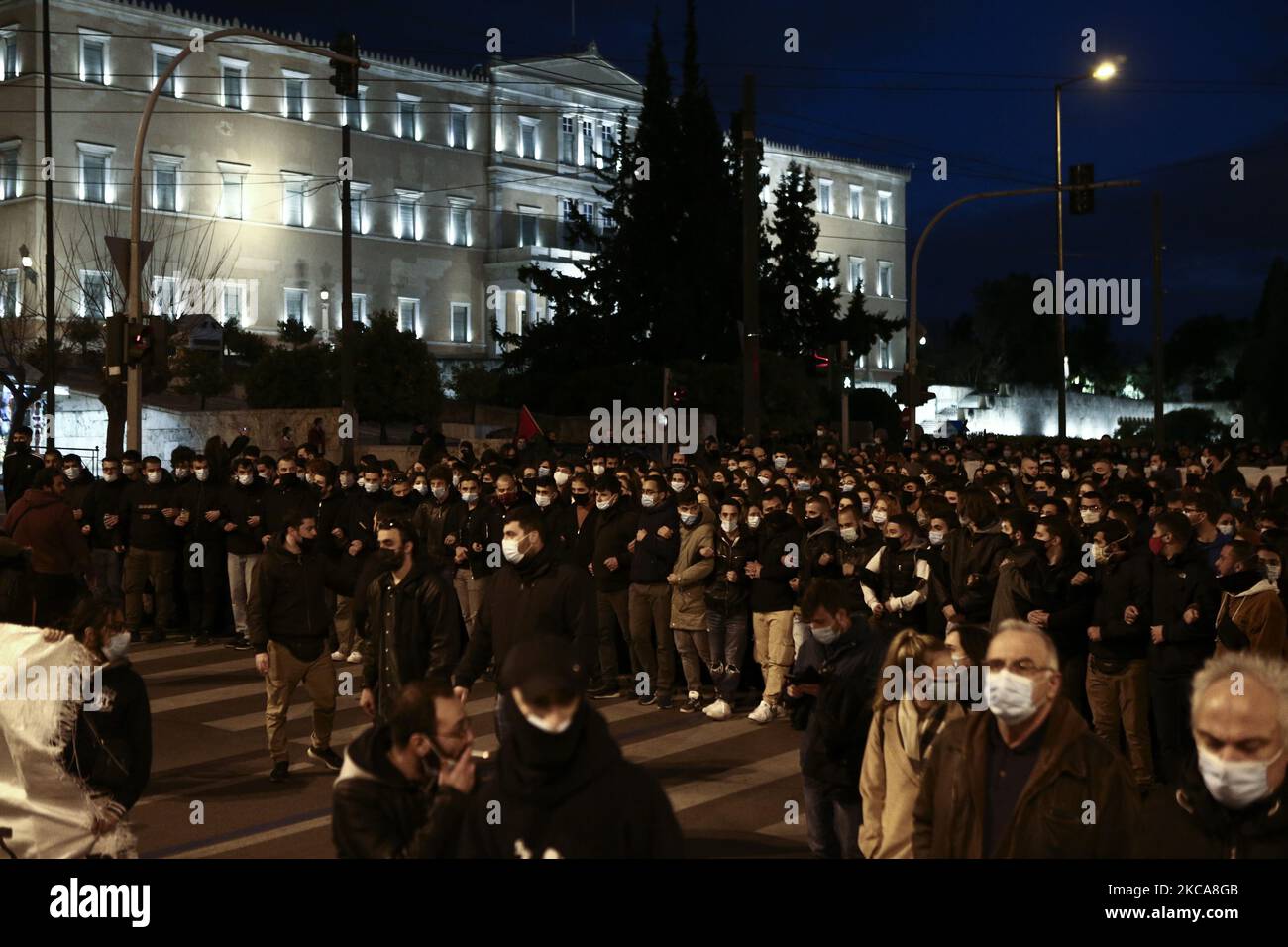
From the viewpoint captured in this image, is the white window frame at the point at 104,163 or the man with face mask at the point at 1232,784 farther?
the white window frame at the point at 104,163

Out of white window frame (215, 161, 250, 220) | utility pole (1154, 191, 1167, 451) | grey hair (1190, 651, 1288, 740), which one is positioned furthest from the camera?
white window frame (215, 161, 250, 220)

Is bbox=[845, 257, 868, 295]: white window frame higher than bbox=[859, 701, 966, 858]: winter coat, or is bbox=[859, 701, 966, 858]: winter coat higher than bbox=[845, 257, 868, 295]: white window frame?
bbox=[845, 257, 868, 295]: white window frame

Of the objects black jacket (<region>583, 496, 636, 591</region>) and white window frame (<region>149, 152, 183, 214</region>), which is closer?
black jacket (<region>583, 496, 636, 591</region>)

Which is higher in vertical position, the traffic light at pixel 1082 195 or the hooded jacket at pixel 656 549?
the traffic light at pixel 1082 195

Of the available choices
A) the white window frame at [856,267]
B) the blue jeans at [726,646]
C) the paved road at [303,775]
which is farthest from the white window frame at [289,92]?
the blue jeans at [726,646]

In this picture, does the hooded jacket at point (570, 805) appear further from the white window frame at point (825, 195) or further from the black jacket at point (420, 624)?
the white window frame at point (825, 195)

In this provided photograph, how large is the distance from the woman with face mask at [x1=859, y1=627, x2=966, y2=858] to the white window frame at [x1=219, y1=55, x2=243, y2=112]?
2484 inches

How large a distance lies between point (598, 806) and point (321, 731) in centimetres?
630

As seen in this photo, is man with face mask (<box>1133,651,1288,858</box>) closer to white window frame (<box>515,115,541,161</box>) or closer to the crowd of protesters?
the crowd of protesters

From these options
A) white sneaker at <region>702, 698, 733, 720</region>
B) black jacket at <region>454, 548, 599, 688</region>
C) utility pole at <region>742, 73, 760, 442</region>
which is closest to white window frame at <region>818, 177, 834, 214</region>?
utility pole at <region>742, 73, 760, 442</region>

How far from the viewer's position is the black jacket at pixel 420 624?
325 inches

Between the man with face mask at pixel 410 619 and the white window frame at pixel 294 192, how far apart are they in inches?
2414

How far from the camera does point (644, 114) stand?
Result: 44.8 m

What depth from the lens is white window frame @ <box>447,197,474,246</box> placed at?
73375mm
